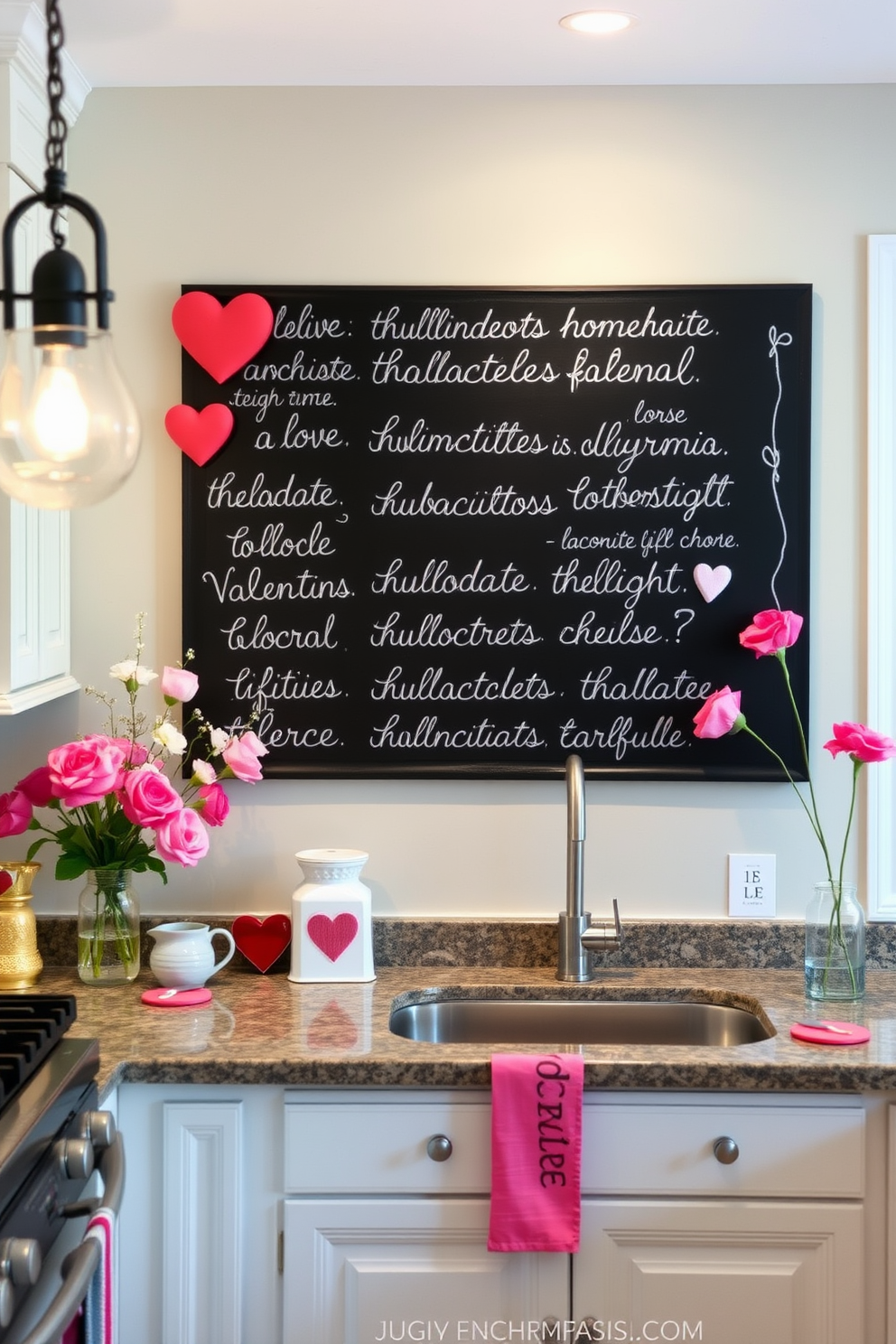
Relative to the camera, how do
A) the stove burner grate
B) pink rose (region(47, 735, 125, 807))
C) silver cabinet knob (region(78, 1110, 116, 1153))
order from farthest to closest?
pink rose (region(47, 735, 125, 807)), silver cabinet knob (region(78, 1110, 116, 1153)), the stove burner grate

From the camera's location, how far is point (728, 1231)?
1.85m

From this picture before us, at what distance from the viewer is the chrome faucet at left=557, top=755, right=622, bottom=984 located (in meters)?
2.22

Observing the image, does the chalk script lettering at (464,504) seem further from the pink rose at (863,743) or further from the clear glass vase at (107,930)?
the clear glass vase at (107,930)

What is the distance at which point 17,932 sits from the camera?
2.14 meters

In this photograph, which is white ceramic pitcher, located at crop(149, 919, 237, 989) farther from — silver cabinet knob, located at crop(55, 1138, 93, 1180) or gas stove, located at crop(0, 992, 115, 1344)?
silver cabinet knob, located at crop(55, 1138, 93, 1180)

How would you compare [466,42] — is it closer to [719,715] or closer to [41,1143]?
[719,715]

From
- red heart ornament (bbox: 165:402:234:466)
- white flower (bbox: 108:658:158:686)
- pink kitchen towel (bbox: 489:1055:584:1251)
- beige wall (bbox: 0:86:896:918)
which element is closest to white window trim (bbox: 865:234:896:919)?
beige wall (bbox: 0:86:896:918)

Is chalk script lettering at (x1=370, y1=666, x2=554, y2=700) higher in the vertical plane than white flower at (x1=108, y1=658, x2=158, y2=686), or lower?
lower

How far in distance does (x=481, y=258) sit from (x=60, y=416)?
1.33 m

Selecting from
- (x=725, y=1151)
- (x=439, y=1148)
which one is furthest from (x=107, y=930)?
(x=725, y=1151)

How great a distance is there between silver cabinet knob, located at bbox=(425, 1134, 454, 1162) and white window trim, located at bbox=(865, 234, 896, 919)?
0.93 meters

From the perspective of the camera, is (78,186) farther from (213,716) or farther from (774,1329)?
(774,1329)

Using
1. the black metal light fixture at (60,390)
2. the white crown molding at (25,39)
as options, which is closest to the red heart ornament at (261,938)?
the black metal light fixture at (60,390)

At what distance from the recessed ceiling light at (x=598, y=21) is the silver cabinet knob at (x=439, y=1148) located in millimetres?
1691
